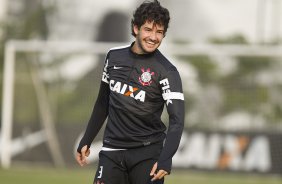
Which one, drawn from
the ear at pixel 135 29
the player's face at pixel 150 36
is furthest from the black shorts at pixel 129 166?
the ear at pixel 135 29

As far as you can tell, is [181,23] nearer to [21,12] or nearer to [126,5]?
[126,5]

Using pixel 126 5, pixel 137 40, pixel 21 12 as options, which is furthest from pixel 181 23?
pixel 137 40

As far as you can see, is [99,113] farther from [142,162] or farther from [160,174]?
[160,174]

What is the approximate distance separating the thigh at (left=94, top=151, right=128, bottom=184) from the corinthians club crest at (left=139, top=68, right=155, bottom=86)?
2.13ft

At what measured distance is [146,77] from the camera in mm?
6836

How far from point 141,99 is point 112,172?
2.18 feet

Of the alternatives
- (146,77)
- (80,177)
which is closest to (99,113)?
(146,77)

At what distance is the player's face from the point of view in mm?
6715

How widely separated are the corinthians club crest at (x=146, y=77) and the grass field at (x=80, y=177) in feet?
26.2

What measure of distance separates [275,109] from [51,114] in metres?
5.42

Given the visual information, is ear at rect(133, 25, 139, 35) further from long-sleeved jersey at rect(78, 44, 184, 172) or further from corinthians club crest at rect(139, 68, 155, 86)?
corinthians club crest at rect(139, 68, 155, 86)

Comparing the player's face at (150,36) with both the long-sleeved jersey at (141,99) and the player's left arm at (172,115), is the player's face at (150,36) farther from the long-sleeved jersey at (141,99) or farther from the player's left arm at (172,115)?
the player's left arm at (172,115)

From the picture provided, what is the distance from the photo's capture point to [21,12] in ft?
84.8

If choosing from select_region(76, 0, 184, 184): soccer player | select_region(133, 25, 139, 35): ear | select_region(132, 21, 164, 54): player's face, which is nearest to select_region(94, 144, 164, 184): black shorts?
select_region(76, 0, 184, 184): soccer player
